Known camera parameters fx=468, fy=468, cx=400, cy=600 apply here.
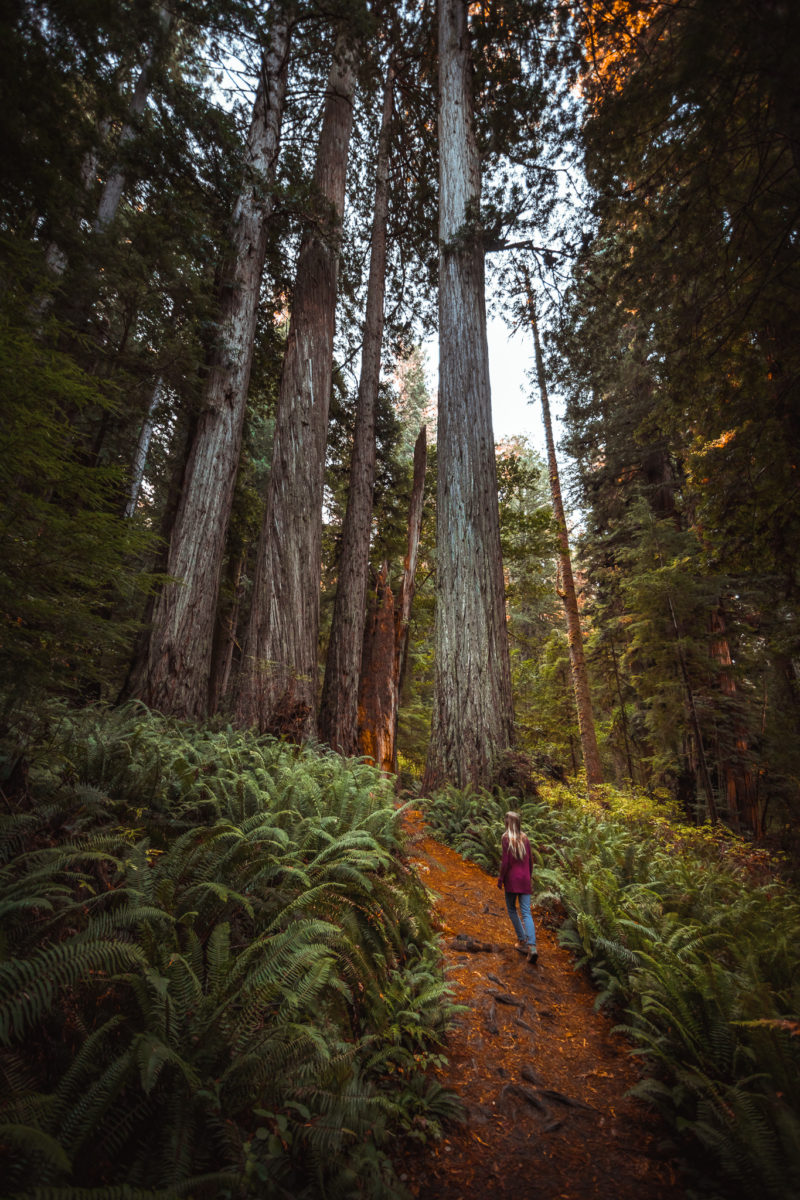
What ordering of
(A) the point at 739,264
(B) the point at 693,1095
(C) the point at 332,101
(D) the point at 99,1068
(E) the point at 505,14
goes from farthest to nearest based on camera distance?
(C) the point at 332,101 → (E) the point at 505,14 → (A) the point at 739,264 → (B) the point at 693,1095 → (D) the point at 99,1068

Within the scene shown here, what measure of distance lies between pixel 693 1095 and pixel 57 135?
717 centimetres

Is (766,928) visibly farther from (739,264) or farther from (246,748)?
(739,264)

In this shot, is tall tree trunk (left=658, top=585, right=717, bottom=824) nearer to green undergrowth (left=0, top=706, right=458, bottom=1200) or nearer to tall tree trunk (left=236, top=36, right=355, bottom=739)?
tall tree trunk (left=236, top=36, right=355, bottom=739)

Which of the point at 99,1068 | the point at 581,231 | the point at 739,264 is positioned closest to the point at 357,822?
the point at 99,1068

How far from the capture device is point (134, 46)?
4.98m

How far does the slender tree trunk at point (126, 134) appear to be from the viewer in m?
5.84

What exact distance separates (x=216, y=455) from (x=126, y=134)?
1166 centimetres

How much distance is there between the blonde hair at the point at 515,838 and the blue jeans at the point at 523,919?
1.06ft

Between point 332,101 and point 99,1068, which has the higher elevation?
point 332,101

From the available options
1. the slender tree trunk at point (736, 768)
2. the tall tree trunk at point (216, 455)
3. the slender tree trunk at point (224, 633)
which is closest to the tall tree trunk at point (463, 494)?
the tall tree trunk at point (216, 455)

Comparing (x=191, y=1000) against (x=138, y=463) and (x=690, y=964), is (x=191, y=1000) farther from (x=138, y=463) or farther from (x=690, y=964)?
(x=138, y=463)

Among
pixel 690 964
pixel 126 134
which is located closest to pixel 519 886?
pixel 690 964

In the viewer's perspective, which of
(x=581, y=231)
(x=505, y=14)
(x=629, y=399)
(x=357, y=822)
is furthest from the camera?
(x=629, y=399)

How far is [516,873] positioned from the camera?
3988mm
